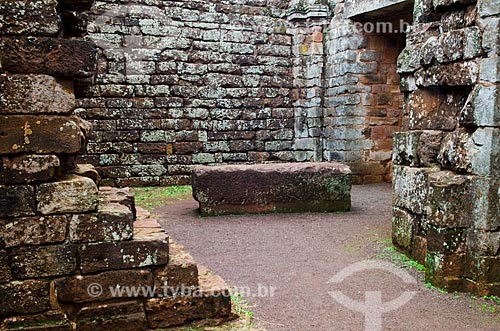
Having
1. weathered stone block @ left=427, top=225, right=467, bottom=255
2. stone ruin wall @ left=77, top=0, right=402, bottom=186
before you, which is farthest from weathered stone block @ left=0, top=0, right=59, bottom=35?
stone ruin wall @ left=77, top=0, right=402, bottom=186

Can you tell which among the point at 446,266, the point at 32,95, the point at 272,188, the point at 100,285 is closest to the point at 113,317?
the point at 100,285

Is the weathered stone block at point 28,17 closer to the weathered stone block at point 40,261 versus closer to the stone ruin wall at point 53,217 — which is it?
the stone ruin wall at point 53,217

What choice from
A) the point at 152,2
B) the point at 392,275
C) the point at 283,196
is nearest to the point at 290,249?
the point at 392,275

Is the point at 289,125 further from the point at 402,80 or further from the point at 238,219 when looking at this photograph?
the point at 402,80

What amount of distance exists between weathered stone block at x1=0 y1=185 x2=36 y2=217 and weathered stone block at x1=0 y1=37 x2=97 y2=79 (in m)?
0.69

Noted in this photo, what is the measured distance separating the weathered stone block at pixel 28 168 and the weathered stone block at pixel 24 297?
0.61 metres

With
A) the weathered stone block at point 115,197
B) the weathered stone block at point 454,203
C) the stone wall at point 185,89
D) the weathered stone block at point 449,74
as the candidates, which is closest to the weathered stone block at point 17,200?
the weathered stone block at point 115,197

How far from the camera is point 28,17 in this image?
275 cm

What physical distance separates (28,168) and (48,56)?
2.22 feet

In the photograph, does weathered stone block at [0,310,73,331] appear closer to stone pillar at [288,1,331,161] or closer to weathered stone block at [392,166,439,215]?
weathered stone block at [392,166,439,215]

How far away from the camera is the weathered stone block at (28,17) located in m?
2.72

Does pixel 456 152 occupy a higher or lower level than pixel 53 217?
higher

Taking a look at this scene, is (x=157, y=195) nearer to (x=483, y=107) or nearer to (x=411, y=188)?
(x=411, y=188)

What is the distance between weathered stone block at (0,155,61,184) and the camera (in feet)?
8.94
